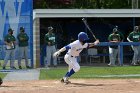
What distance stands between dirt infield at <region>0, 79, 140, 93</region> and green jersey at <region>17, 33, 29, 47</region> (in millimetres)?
5925

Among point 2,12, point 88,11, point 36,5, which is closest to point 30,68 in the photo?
point 2,12

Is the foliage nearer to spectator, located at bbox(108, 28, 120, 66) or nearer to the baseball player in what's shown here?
spectator, located at bbox(108, 28, 120, 66)

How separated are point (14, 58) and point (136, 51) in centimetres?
636

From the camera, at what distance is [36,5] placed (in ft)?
144

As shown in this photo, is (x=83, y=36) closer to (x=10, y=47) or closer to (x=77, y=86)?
(x=77, y=86)

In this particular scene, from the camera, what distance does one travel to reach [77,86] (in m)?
14.7

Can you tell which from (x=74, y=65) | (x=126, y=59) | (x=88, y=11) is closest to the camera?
(x=74, y=65)

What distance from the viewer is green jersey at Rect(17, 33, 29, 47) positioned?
871 inches

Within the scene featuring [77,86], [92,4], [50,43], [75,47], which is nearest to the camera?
[77,86]

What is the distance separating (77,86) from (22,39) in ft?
26.5

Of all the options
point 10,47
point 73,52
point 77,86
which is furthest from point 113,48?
point 77,86

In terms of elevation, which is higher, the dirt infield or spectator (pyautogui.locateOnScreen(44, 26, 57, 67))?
spectator (pyautogui.locateOnScreen(44, 26, 57, 67))

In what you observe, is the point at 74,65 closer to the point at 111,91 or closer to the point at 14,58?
the point at 111,91

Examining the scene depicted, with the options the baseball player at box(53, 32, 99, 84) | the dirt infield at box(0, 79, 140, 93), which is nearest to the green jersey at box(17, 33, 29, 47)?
the dirt infield at box(0, 79, 140, 93)
